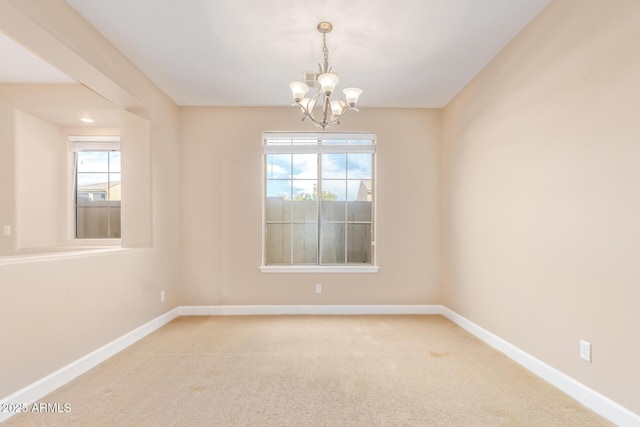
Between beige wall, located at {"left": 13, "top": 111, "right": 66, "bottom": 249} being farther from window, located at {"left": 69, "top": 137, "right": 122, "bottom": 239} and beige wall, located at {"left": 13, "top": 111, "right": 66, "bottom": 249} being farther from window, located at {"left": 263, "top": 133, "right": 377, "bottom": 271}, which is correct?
window, located at {"left": 263, "top": 133, "right": 377, "bottom": 271}

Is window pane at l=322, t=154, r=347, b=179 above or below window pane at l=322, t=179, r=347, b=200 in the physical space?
above

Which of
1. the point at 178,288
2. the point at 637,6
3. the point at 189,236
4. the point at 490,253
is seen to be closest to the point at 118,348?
the point at 178,288

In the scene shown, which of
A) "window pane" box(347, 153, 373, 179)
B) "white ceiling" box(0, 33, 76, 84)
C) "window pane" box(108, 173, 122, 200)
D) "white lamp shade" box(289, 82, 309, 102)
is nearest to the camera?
"white lamp shade" box(289, 82, 309, 102)

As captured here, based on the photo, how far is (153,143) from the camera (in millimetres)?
3467

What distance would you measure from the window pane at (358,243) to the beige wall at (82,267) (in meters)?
2.31

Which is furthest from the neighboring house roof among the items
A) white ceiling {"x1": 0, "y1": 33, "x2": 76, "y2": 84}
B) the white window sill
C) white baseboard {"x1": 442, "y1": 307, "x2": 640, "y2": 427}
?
white baseboard {"x1": 442, "y1": 307, "x2": 640, "y2": 427}

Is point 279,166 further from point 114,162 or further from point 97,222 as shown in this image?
point 97,222

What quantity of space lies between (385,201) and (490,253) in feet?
4.85

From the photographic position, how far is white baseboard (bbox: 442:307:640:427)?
5.74 feet

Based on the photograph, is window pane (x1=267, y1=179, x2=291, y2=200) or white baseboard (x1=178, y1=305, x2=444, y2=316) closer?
white baseboard (x1=178, y1=305, x2=444, y2=316)

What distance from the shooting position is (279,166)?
427 cm

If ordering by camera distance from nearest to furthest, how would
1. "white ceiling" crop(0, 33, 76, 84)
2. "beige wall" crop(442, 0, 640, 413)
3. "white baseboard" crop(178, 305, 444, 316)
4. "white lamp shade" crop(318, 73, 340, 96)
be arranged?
1. "beige wall" crop(442, 0, 640, 413)
2. "white lamp shade" crop(318, 73, 340, 96)
3. "white ceiling" crop(0, 33, 76, 84)
4. "white baseboard" crop(178, 305, 444, 316)

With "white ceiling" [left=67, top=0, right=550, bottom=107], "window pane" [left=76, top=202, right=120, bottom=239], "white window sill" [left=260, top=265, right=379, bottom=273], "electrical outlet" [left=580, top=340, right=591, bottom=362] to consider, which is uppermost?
"white ceiling" [left=67, top=0, right=550, bottom=107]

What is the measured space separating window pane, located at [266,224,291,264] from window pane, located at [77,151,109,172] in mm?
2510
